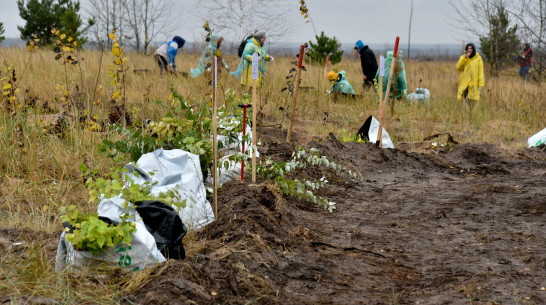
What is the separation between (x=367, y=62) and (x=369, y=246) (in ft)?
30.3

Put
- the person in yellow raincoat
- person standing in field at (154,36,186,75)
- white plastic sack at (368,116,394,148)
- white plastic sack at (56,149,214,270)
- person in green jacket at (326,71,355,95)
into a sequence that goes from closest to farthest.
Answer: white plastic sack at (56,149,214,270)
white plastic sack at (368,116,394,148)
person in green jacket at (326,71,355,95)
the person in yellow raincoat
person standing in field at (154,36,186,75)

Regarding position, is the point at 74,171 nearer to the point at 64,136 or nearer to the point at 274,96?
the point at 64,136

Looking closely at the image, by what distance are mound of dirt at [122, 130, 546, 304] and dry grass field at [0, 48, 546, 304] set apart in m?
0.31

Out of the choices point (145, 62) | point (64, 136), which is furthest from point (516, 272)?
point (145, 62)

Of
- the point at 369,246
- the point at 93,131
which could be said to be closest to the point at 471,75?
the point at 93,131

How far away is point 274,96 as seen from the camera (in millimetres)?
9094

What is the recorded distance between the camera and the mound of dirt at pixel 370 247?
2.77 meters

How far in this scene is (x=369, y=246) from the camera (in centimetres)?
371

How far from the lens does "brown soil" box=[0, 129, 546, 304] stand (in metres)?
2.77

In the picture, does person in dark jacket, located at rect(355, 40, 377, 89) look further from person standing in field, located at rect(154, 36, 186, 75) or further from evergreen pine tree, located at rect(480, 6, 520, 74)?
evergreen pine tree, located at rect(480, 6, 520, 74)

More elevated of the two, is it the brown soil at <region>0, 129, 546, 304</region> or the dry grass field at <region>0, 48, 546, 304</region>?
the dry grass field at <region>0, 48, 546, 304</region>

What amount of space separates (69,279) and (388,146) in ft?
17.9

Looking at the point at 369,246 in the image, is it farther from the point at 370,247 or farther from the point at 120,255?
the point at 120,255

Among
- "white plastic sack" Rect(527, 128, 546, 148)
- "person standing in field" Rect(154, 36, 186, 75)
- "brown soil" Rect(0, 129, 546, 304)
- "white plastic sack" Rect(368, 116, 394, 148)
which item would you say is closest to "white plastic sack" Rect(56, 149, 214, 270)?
"brown soil" Rect(0, 129, 546, 304)
